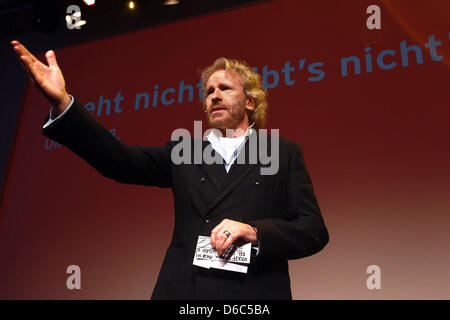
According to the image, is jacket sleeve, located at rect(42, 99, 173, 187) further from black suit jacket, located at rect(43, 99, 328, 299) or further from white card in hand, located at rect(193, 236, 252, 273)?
white card in hand, located at rect(193, 236, 252, 273)

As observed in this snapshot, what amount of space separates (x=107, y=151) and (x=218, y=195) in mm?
335

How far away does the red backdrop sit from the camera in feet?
6.96

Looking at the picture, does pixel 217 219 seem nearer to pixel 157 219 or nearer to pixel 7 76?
pixel 157 219

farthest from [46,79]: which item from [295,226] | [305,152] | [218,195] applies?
[305,152]

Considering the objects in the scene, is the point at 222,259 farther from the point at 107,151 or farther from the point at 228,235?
the point at 107,151

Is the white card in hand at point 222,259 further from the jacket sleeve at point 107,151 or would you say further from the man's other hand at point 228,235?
the jacket sleeve at point 107,151

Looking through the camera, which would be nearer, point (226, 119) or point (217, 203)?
point (217, 203)

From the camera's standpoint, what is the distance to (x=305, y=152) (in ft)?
7.95

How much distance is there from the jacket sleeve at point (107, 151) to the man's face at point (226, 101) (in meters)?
0.20

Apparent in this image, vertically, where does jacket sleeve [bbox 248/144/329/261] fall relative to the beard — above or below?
below

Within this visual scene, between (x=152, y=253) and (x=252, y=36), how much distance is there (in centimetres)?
170

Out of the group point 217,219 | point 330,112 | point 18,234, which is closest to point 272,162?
point 217,219

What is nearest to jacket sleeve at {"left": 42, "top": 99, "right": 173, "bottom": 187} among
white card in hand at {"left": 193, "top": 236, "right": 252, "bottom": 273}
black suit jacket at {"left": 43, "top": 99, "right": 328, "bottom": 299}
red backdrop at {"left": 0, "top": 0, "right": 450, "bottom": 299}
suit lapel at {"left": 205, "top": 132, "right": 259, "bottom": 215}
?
black suit jacket at {"left": 43, "top": 99, "right": 328, "bottom": 299}

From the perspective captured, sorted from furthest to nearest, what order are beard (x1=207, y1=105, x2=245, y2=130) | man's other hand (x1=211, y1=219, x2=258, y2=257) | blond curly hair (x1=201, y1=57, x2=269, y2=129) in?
blond curly hair (x1=201, y1=57, x2=269, y2=129) < beard (x1=207, y1=105, x2=245, y2=130) < man's other hand (x1=211, y1=219, x2=258, y2=257)
